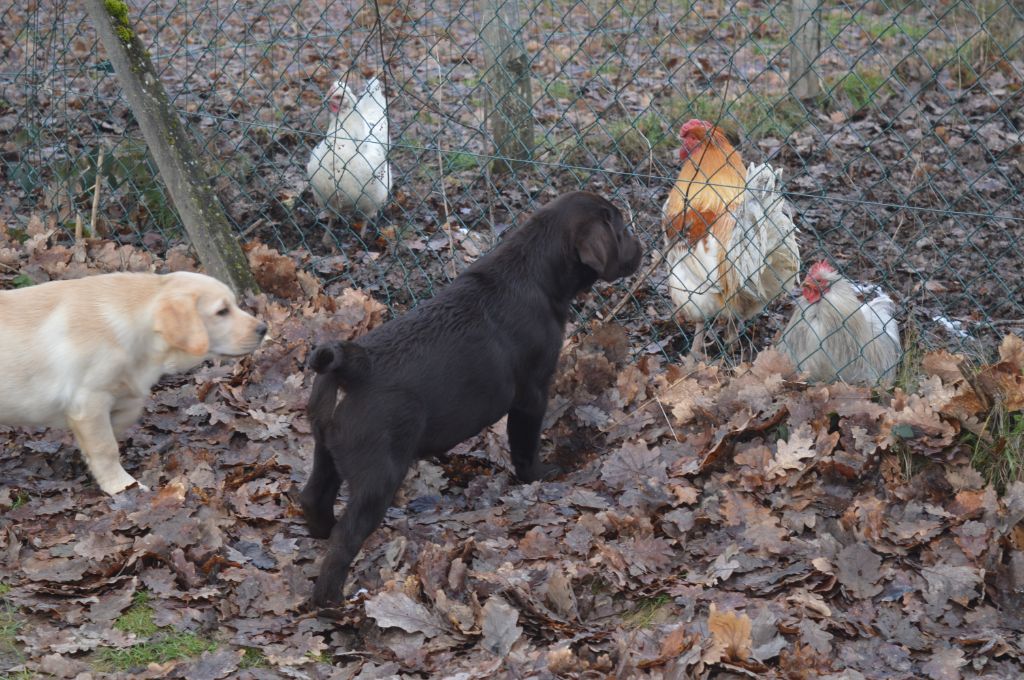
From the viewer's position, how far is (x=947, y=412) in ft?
12.6

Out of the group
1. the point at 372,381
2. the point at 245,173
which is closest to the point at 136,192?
the point at 245,173

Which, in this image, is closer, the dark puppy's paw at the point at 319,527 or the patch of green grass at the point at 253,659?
the patch of green grass at the point at 253,659

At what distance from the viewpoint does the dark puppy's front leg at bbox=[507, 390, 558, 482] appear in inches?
160

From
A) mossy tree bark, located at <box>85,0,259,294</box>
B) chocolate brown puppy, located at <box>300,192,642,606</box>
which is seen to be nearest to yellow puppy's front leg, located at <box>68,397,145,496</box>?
chocolate brown puppy, located at <box>300,192,642,606</box>

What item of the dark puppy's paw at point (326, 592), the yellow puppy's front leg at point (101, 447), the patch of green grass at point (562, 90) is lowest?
the dark puppy's paw at point (326, 592)

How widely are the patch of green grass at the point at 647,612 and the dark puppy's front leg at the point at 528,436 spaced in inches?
35.9

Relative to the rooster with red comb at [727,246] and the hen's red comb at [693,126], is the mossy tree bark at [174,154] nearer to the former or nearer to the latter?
the rooster with red comb at [727,246]

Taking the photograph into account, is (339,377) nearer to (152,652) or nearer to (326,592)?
(326,592)

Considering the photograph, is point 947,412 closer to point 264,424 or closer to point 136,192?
point 264,424

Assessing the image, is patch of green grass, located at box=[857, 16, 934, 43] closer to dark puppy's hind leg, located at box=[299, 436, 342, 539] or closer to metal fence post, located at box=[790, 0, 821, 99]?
metal fence post, located at box=[790, 0, 821, 99]

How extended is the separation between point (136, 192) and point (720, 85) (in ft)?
17.3

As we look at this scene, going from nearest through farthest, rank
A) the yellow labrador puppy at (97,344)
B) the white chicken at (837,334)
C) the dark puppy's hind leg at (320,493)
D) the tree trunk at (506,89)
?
the dark puppy's hind leg at (320,493) → the yellow labrador puppy at (97,344) → the white chicken at (837,334) → the tree trunk at (506,89)

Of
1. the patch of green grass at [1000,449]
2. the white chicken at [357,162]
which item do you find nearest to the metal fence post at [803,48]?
the white chicken at [357,162]

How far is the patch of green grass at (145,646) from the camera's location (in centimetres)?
309
